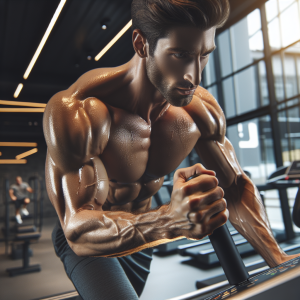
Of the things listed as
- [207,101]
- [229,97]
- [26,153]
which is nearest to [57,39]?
[229,97]

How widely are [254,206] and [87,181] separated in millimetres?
549

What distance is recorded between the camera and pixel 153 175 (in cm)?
99

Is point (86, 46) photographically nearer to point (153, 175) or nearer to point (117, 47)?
point (117, 47)

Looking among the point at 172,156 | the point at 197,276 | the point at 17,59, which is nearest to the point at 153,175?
the point at 172,156

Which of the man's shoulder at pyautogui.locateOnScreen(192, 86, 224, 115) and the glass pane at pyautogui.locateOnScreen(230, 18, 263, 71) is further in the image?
the glass pane at pyautogui.locateOnScreen(230, 18, 263, 71)

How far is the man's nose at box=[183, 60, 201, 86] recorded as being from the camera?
70 cm

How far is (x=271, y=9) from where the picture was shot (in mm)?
4199

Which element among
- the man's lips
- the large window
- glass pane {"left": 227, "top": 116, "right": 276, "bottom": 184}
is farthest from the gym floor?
the man's lips

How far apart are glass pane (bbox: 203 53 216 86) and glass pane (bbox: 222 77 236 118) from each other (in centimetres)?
38

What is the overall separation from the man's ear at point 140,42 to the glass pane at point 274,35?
3939 millimetres

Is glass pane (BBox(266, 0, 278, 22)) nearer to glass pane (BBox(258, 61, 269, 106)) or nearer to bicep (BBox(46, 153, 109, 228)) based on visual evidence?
glass pane (BBox(258, 61, 269, 106))

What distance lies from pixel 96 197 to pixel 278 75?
4.12 m

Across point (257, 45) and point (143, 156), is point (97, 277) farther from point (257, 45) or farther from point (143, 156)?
point (257, 45)

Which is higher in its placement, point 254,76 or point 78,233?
point 254,76
